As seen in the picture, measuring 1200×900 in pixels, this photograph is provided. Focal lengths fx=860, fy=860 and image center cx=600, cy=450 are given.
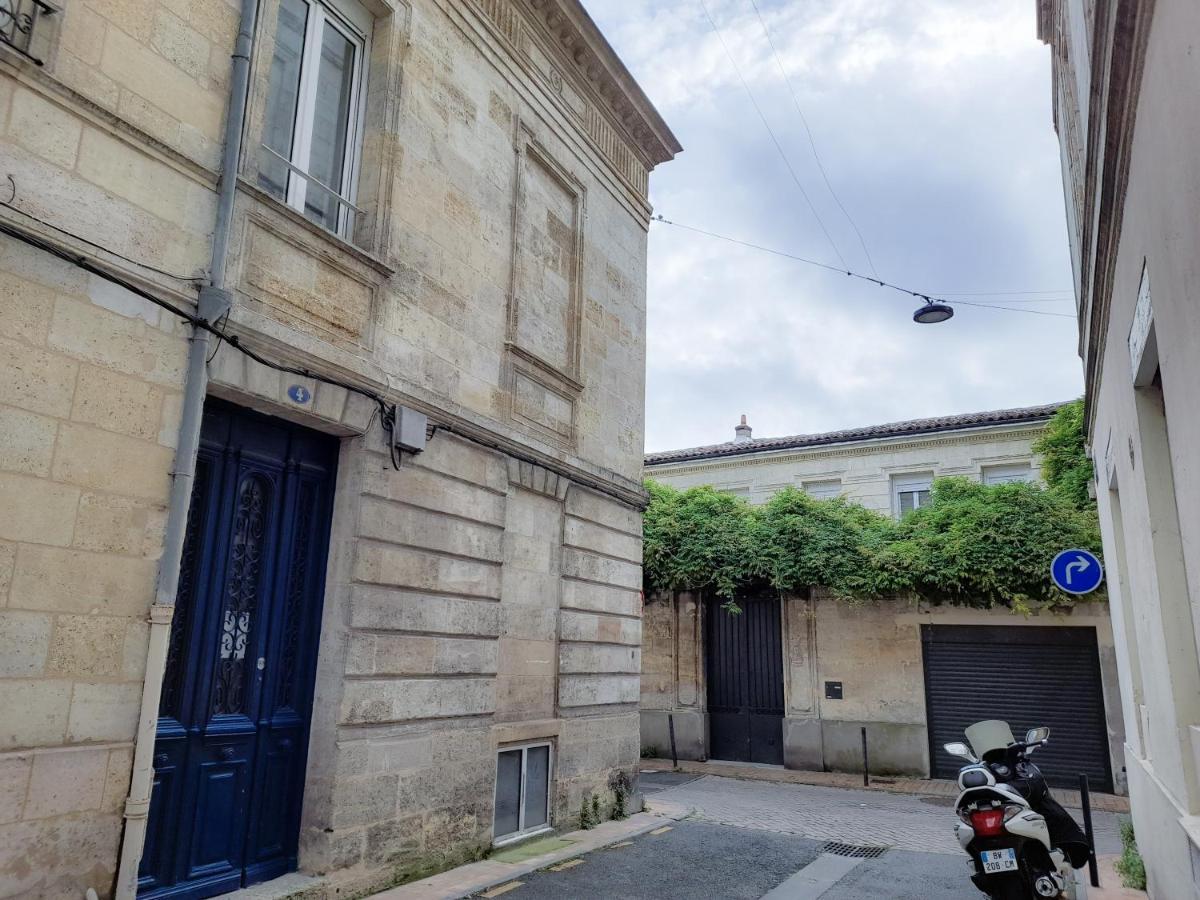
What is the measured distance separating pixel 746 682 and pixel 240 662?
11187 millimetres

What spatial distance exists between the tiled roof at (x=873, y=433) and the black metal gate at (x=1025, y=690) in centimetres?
858

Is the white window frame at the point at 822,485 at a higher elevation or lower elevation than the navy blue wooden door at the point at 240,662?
higher

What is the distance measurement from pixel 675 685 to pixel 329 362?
11190mm

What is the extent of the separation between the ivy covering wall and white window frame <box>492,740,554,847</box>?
7.49 m

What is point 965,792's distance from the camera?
5324 mm

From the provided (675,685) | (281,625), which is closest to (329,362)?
(281,625)

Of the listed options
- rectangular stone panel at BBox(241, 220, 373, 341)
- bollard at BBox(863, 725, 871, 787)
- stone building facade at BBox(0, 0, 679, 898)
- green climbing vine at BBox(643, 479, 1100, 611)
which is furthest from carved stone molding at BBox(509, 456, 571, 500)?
bollard at BBox(863, 725, 871, 787)

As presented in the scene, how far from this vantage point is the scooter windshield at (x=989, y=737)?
578 centimetres

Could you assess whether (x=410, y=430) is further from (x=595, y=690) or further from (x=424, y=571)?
(x=595, y=690)

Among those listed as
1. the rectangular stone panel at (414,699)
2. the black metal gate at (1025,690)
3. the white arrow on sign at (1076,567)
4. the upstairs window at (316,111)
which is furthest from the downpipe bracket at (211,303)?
the black metal gate at (1025,690)

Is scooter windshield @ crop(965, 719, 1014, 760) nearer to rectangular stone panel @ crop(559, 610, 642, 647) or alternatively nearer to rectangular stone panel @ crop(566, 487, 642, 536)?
rectangular stone panel @ crop(559, 610, 642, 647)

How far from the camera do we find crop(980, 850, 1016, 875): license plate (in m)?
5.03

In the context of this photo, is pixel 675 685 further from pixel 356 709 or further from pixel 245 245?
pixel 245 245

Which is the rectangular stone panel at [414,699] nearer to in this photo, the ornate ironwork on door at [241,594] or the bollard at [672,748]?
the ornate ironwork on door at [241,594]
